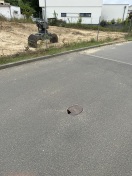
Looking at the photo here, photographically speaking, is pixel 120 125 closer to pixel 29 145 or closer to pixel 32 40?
pixel 29 145

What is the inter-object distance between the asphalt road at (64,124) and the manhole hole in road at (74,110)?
0.29 ft

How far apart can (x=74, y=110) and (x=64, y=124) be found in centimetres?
54

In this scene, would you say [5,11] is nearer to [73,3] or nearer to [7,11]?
[7,11]

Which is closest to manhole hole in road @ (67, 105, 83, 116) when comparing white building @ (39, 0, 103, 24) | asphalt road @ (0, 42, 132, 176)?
asphalt road @ (0, 42, 132, 176)

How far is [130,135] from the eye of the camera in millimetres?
2951

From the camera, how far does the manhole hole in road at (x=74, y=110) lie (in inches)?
141

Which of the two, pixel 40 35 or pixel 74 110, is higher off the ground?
pixel 40 35

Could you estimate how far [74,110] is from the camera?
369 cm

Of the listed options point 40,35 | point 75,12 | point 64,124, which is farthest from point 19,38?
point 75,12

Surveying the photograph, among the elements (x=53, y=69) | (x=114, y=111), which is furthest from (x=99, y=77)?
(x=114, y=111)

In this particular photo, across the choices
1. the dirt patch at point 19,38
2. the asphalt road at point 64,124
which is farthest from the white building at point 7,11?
the asphalt road at point 64,124

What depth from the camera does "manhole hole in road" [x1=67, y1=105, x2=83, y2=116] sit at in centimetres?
358

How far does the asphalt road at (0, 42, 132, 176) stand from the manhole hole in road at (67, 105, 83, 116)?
3.5 inches

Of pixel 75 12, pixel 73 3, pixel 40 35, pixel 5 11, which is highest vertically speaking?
pixel 73 3
